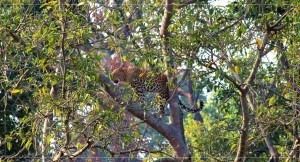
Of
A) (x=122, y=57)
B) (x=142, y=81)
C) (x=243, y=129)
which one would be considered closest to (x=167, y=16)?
(x=122, y=57)

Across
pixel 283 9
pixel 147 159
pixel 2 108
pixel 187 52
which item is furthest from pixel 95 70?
pixel 2 108

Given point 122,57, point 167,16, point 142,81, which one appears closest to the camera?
point 122,57

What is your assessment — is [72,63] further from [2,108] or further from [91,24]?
[2,108]

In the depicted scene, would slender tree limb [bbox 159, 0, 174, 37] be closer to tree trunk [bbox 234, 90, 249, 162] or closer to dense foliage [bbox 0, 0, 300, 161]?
dense foliage [bbox 0, 0, 300, 161]

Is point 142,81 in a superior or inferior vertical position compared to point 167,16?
inferior

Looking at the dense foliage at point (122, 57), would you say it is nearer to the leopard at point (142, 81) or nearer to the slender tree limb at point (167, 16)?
the slender tree limb at point (167, 16)

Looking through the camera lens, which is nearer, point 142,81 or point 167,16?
point 167,16

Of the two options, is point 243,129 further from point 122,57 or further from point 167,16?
point 167,16

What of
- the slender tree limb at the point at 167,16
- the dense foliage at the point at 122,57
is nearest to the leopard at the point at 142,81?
the dense foliage at the point at 122,57

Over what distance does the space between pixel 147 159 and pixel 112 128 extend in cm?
80

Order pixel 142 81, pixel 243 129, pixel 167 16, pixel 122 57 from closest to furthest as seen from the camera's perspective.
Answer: pixel 243 129 < pixel 122 57 < pixel 167 16 < pixel 142 81

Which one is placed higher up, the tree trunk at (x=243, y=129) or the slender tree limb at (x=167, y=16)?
the slender tree limb at (x=167, y=16)

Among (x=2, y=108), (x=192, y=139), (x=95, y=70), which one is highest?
(x=95, y=70)

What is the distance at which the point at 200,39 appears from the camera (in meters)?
5.62
